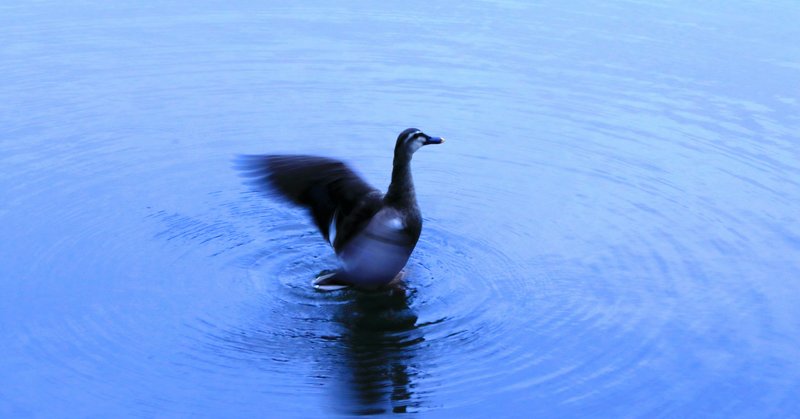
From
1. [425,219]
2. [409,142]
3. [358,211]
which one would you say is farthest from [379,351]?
[425,219]

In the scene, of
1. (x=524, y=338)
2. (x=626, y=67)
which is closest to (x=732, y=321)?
(x=524, y=338)

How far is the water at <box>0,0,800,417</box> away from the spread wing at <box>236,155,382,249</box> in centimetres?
46

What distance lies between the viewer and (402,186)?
7812 mm

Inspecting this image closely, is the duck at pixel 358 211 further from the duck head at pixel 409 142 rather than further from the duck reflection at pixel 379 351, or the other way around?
the duck reflection at pixel 379 351

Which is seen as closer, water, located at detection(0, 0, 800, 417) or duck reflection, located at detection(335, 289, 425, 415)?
duck reflection, located at detection(335, 289, 425, 415)

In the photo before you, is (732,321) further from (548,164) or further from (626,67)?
(626,67)

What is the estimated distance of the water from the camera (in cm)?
670

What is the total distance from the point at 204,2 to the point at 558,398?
1248cm

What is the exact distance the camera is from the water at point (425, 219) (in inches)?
264

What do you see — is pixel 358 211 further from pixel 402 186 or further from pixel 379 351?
pixel 379 351

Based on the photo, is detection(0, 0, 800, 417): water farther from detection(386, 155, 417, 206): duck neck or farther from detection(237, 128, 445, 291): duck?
detection(386, 155, 417, 206): duck neck

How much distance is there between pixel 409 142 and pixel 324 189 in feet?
2.90

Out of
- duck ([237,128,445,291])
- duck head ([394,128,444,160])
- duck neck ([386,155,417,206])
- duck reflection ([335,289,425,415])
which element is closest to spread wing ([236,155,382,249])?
duck ([237,128,445,291])

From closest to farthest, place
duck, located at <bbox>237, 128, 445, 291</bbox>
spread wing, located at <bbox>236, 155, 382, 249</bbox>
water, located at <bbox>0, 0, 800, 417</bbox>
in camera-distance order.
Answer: water, located at <bbox>0, 0, 800, 417</bbox> < duck, located at <bbox>237, 128, 445, 291</bbox> < spread wing, located at <bbox>236, 155, 382, 249</bbox>
